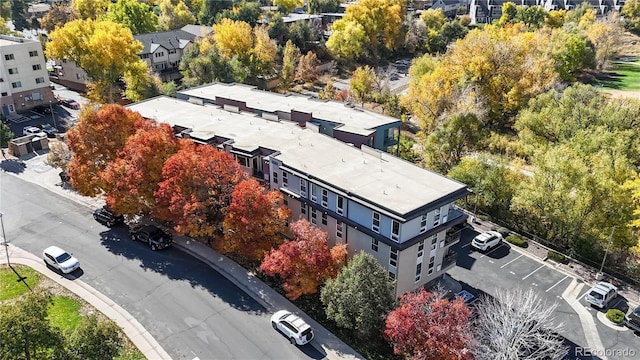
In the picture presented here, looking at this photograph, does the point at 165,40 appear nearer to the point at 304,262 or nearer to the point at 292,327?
the point at 304,262

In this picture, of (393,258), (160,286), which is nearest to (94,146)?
(160,286)

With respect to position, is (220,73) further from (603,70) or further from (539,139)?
(603,70)

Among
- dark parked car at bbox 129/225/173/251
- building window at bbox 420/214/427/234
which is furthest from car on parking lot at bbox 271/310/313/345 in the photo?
dark parked car at bbox 129/225/173/251

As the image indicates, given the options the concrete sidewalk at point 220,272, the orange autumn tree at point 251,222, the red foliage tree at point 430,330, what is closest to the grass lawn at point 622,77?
the red foliage tree at point 430,330

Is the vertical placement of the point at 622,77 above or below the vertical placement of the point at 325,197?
below

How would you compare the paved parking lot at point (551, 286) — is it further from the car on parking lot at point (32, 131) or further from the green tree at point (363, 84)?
the car on parking lot at point (32, 131)

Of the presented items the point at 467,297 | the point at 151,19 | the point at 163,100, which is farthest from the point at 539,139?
the point at 151,19
